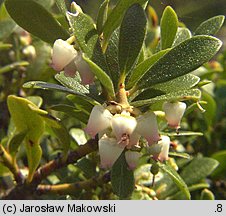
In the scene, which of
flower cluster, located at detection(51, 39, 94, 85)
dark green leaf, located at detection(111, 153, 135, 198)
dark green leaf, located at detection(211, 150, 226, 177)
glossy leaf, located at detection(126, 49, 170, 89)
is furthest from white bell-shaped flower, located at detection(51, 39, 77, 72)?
dark green leaf, located at detection(211, 150, 226, 177)

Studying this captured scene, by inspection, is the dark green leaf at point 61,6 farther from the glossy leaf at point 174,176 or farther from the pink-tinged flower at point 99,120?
the glossy leaf at point 174,176

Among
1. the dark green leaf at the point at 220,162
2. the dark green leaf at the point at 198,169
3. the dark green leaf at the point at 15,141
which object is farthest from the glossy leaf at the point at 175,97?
the dark green leaf at the point at 220,162

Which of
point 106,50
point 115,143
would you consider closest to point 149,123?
point 115,143

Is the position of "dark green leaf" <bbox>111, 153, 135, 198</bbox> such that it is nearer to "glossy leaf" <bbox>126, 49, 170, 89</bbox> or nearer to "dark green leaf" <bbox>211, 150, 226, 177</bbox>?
"glossy leaf" <bbox>126, 49, 170, 89</bbox>

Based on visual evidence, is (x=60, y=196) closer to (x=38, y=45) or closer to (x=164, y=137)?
(x=164, y=137)

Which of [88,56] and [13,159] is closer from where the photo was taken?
[88,56]

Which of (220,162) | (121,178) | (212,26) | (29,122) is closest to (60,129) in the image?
(29,122)

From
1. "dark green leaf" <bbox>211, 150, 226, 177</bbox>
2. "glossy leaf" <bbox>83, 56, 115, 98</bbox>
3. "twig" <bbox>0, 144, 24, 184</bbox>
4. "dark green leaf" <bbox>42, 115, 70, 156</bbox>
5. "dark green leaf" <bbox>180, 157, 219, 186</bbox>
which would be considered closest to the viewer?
"glossy leaf" <bbox>83, 56, 115, 98</bbox>
